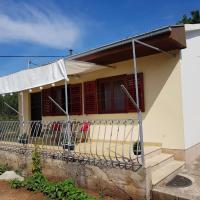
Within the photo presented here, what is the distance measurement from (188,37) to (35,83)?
4.66m

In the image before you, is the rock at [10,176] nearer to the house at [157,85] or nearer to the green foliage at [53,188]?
the green foliage at [53,188]

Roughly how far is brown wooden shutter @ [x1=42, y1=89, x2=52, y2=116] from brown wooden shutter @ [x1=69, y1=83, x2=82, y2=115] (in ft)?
4.49

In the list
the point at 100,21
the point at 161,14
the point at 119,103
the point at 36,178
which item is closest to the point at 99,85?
the point at 119,103

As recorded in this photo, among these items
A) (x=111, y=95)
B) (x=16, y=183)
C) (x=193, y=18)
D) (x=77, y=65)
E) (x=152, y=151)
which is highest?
(x=193, y=18)

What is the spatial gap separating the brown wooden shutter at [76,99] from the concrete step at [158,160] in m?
3.93

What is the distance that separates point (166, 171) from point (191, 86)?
294cm

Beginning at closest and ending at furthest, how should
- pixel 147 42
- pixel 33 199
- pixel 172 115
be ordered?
pixel 33 199, pixel 147 42, pixel 172 115

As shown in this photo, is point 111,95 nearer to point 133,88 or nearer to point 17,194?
point 133,88

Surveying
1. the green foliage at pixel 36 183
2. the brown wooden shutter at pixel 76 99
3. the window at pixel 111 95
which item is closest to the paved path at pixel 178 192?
the green foliage at pixel 36 183

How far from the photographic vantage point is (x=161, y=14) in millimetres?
17328

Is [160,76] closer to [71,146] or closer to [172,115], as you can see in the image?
[172,115]

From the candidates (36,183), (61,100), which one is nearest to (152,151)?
(36,183)

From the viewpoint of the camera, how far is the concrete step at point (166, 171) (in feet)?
17.0

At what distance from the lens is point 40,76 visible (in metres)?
6.93
